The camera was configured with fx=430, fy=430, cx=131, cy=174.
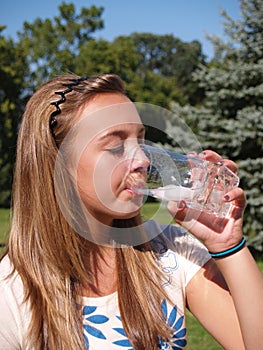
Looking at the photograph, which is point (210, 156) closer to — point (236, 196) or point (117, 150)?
point (236, 196)

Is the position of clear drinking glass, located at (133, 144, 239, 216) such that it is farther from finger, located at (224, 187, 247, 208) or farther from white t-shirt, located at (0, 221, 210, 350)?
white t-shirt, located at (0, 221, 210, 350)

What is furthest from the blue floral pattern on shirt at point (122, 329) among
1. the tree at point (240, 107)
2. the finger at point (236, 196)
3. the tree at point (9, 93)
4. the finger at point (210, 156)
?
the tree at point (9, 93)

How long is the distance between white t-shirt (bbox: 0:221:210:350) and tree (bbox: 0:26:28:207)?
25897 millimetres

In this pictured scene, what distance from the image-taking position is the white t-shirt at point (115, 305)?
58.6 inches

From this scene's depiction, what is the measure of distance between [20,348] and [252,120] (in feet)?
26.4

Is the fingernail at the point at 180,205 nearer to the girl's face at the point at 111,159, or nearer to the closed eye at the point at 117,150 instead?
the girl's face at the point at 111,159

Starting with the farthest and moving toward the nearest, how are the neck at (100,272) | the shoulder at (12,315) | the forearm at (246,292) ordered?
the neck at (100,272), the forearm at (246,292), the shoulder at (12,315)

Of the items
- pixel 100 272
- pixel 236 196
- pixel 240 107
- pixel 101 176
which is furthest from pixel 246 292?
pixel 240 107

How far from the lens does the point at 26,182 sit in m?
1.69

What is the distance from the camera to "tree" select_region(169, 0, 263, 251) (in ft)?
28.6

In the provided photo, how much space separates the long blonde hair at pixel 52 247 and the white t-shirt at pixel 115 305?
3 centimetres

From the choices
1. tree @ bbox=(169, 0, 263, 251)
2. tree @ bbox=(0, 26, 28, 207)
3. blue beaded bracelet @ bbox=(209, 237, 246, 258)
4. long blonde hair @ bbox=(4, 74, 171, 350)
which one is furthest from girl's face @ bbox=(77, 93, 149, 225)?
tree @ bbox=(0, 26, 28, 207)

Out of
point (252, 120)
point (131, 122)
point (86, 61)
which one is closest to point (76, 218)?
point (131, 122)

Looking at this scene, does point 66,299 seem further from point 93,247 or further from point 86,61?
point 86,61
